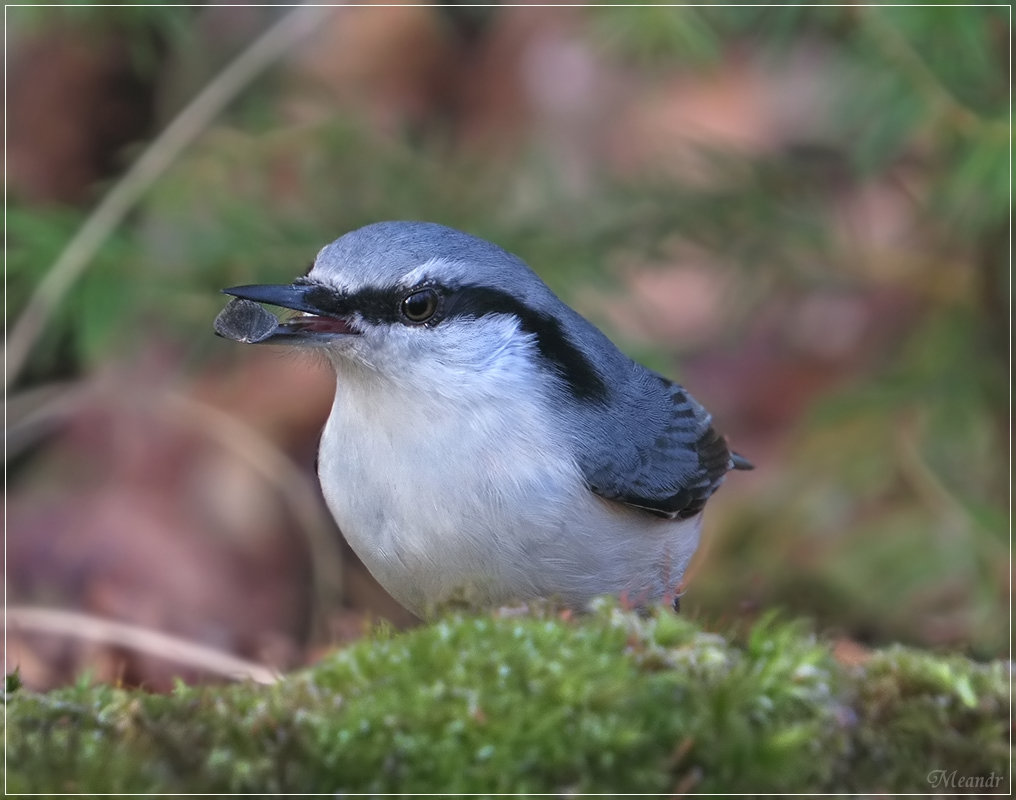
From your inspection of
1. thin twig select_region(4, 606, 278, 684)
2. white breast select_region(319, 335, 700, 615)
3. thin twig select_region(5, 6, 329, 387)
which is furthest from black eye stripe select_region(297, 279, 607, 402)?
thin twig select_region(5, 6, 329, 387)

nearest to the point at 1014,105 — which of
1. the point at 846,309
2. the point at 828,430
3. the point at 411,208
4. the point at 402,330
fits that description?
the point at 828,430

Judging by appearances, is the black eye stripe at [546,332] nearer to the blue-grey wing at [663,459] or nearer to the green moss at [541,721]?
the blue-grey wing at [663,459]

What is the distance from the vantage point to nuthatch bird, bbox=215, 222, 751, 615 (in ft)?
8.76

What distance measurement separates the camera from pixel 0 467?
20.1ft

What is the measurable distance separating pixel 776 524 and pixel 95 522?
3.29m

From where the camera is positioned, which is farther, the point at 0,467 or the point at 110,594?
the point at 0,467

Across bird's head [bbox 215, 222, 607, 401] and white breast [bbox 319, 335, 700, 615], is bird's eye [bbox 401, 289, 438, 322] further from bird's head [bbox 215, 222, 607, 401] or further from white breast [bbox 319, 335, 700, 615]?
white breast [bbox 319, 335, 700, 615]

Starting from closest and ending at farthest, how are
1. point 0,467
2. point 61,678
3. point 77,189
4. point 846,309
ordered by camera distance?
point 61,678
point 0,467
point 77,189
point 846,309

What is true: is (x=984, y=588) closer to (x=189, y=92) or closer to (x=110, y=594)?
(x=110, y=594)

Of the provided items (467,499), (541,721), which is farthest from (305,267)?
(541,721)

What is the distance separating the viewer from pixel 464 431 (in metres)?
2.73

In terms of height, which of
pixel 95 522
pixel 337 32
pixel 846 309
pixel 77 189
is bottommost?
pixel 95 522

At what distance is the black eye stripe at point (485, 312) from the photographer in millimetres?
2779

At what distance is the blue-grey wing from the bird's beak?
719mm
